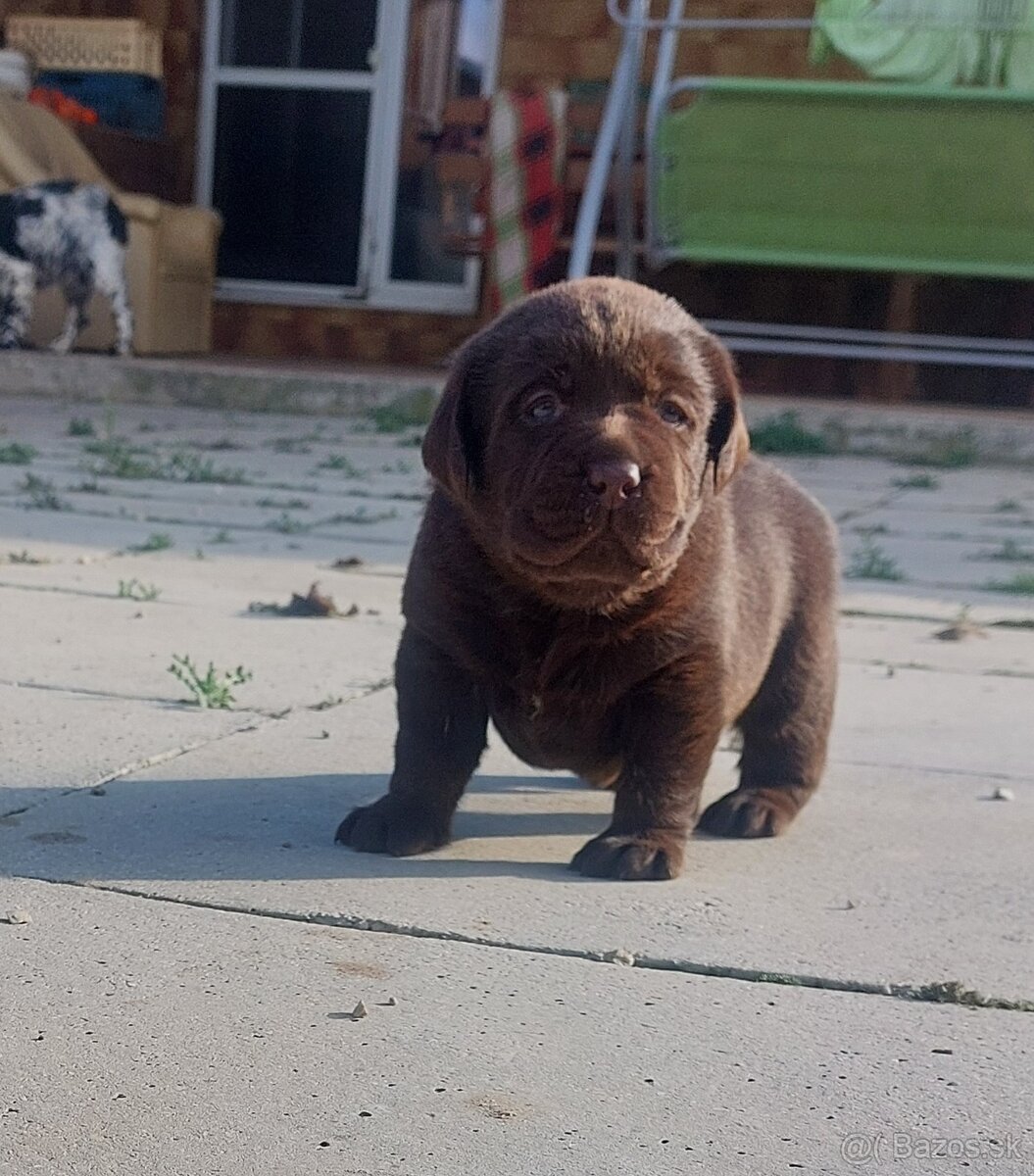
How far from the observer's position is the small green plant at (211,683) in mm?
2754

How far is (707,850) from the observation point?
2.31 meters

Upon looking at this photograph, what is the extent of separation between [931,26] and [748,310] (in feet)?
9.03

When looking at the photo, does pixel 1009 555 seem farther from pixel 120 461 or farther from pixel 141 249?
pixel 141 249

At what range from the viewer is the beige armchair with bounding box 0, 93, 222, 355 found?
369 inches

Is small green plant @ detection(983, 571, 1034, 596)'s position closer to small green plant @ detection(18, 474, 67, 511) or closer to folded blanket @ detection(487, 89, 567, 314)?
small green plant @ detection(18, 474, 67, 511)

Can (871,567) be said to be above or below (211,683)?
below

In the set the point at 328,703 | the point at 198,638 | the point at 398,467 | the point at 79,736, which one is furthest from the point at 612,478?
the point at 398,467

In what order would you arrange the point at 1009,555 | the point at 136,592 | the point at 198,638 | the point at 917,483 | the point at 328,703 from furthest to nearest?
the point at 917,483, the point at 1009,555, the point at 136,592, the point at 198,638, the point at 328,703

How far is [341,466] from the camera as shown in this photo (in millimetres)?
6355

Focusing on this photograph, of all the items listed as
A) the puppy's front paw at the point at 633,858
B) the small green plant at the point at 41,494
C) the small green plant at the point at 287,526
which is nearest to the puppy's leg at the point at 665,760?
the puppy's front paw at the point at 633,858

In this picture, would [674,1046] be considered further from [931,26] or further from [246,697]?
[931,26]

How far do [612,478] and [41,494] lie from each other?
3410 mm

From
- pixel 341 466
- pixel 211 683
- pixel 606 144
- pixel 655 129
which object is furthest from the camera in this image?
pixel 606 144

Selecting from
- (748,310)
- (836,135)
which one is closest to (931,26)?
(836,135)
